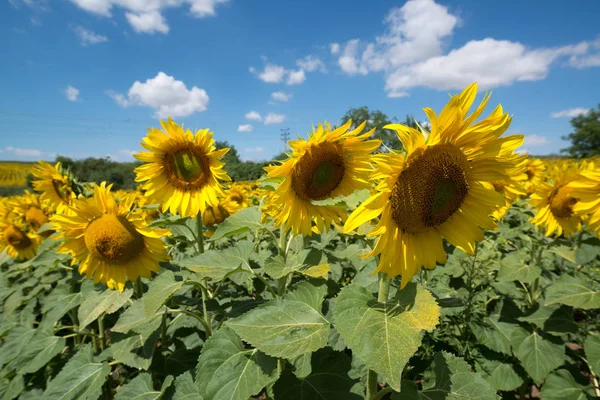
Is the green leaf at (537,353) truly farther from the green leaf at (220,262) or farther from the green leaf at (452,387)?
the green leaf at (220,262)

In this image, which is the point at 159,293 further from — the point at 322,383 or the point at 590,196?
the point at 590,196

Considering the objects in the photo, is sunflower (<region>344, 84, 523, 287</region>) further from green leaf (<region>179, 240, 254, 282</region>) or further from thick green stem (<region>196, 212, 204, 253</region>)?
thick green stem (<region>196, 212, 204, 253</region>)

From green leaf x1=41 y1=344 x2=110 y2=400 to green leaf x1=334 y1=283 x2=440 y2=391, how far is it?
6.80ft

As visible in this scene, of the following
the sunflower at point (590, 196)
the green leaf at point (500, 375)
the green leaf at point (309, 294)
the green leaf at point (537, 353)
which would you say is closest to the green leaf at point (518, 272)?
the green leaf at point (537, 353)

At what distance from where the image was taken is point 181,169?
106 inches

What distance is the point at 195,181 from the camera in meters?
2.72

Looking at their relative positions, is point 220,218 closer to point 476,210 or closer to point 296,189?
point 296,189

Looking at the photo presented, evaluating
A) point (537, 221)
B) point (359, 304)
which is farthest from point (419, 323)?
point (537, 221)

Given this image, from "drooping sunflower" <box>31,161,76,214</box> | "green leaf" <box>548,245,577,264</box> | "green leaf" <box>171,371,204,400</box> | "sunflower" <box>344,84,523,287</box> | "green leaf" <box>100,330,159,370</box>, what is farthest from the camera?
"drooping sunflower" <box>31,161,76,214</box>

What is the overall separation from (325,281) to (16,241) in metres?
5.23

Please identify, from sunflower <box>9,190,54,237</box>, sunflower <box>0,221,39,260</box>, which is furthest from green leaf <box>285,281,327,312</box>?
sunflower <box>9,190,54,237</box>

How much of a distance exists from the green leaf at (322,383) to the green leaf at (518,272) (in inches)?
73.4

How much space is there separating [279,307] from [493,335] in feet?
7.12

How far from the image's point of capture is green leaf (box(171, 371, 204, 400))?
6.23ft
